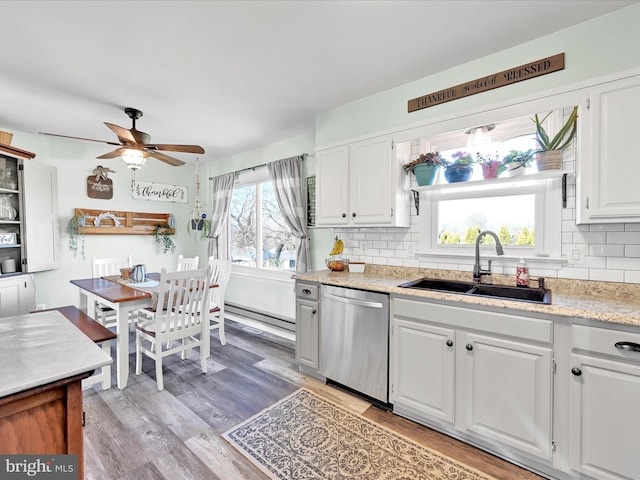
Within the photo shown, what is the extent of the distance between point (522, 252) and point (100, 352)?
2555mm

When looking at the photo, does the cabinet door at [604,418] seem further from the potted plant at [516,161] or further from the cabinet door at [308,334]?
the cabinet door at [308,334]

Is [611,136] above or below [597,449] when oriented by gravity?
above

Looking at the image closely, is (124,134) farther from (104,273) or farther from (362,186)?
(362,186)

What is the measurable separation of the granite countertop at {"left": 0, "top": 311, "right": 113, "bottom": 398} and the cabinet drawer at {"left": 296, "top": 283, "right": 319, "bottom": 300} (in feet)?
5.71

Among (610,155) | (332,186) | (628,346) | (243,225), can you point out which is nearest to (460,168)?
(610,155)

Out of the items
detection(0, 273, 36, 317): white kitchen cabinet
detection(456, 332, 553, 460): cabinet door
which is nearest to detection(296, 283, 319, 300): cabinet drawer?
detection(456, 332, 553, 460): cabinet door

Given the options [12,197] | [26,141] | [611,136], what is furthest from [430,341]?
[26,141]

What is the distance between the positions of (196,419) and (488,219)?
8.71 ft

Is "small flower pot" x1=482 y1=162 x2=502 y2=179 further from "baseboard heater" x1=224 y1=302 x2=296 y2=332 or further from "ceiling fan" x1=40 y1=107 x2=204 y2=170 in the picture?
"baseboard heater" x1=224 y1=302 x2=296 y2=332

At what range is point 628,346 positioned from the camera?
56.2 inches

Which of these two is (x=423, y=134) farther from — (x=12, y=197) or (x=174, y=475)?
(x=12, y=197)

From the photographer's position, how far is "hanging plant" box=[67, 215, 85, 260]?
4.05m

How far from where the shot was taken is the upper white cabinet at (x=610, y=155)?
5.65 feet

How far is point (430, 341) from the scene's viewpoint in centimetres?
204
